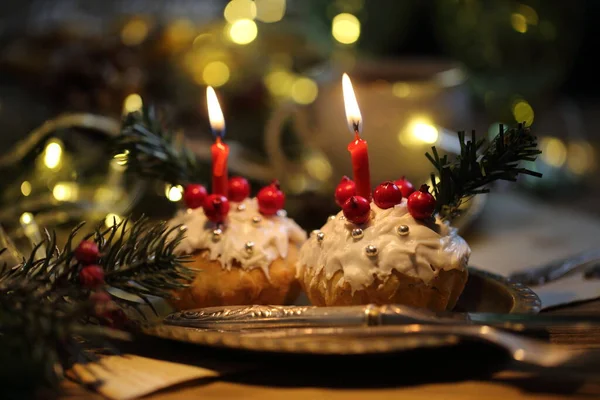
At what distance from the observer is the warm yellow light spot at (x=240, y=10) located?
86.7 inches

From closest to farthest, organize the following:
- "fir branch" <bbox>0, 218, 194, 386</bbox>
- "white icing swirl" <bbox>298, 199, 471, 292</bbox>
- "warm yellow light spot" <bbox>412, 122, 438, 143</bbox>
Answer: "fir branch" <bbox>0, 218, 194, 386</bbox>, "white icing swirl" <bbox>298, 199, 471, 292</bbox>, "warm yellow light spot" <bbox>412, 122, 438, 143</bbox>

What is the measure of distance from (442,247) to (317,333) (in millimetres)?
145

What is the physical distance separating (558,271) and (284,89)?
1.06 metres

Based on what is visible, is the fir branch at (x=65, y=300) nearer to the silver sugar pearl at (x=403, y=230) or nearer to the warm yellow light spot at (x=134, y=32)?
the silver sugar pearl at (x=403, y=230)

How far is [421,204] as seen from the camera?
735 mm

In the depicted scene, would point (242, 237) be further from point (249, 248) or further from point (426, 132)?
point (426, 132)

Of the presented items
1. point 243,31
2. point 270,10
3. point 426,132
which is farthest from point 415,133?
point 270,10

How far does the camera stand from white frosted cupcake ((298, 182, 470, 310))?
2.38 ft

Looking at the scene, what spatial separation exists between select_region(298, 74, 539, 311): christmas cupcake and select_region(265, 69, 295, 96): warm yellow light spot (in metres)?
1.12

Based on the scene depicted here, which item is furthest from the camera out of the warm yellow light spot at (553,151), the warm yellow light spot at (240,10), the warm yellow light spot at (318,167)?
the warm yellow light spot at (240,10)

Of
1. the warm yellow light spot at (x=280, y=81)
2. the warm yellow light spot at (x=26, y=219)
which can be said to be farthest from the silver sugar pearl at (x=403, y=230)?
the warm yellow light spot at (x=280, y=81)

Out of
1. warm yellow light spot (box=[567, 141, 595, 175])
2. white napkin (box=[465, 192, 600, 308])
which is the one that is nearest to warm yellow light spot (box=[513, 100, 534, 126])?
warm yellow light spot (box=[567, 141, 595, 175])

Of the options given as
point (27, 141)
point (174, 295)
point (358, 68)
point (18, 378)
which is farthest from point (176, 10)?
point (18, 378)

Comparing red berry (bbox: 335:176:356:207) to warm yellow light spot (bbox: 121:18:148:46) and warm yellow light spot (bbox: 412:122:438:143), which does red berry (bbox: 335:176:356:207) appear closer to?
warm yellow light spot (bbox: 412:122:438:143)
